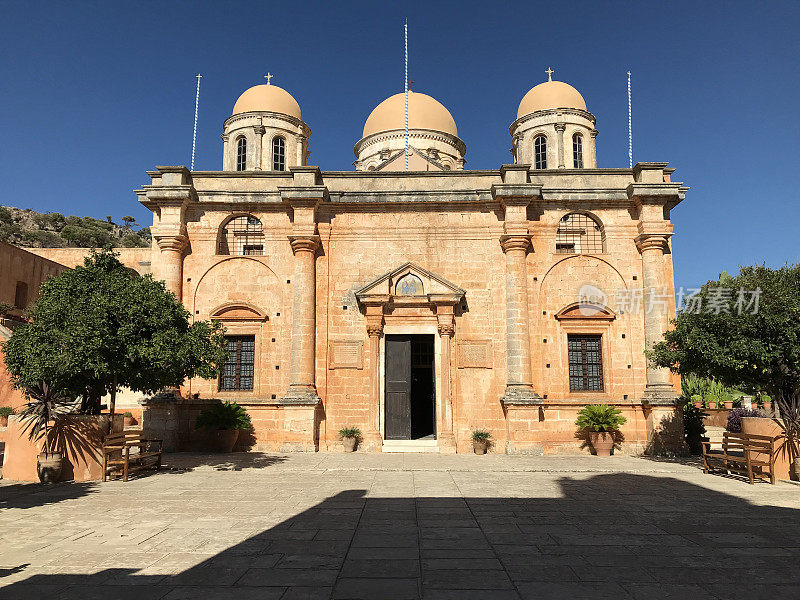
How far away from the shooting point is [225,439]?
633 inches

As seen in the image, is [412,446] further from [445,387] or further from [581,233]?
[581,233]

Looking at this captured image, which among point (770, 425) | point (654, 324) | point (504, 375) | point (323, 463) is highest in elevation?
point (654, 324)

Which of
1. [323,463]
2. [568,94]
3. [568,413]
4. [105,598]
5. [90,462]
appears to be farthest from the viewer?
[568,94]

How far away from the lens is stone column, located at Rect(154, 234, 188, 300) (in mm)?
17578

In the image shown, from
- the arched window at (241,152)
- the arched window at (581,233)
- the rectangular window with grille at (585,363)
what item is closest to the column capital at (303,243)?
the arched window at (581,233)

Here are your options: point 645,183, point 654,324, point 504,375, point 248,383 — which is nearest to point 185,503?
point 248,383

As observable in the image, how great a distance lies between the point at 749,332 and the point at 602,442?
560cm

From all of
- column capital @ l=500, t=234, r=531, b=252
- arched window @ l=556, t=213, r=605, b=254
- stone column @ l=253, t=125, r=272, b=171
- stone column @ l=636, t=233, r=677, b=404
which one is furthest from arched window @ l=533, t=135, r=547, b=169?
stone column @ l=253, t=125, r=272, b=171

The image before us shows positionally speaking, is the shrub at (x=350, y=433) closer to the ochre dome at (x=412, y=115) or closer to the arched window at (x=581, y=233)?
the arched window at (x=581, y=233)

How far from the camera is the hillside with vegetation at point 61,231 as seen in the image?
53.7 meters

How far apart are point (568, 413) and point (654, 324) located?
3.69m

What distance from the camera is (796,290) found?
459 inches

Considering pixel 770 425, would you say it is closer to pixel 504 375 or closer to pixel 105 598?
pixel 504 375

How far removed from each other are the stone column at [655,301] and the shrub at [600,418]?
1233 millimetres
